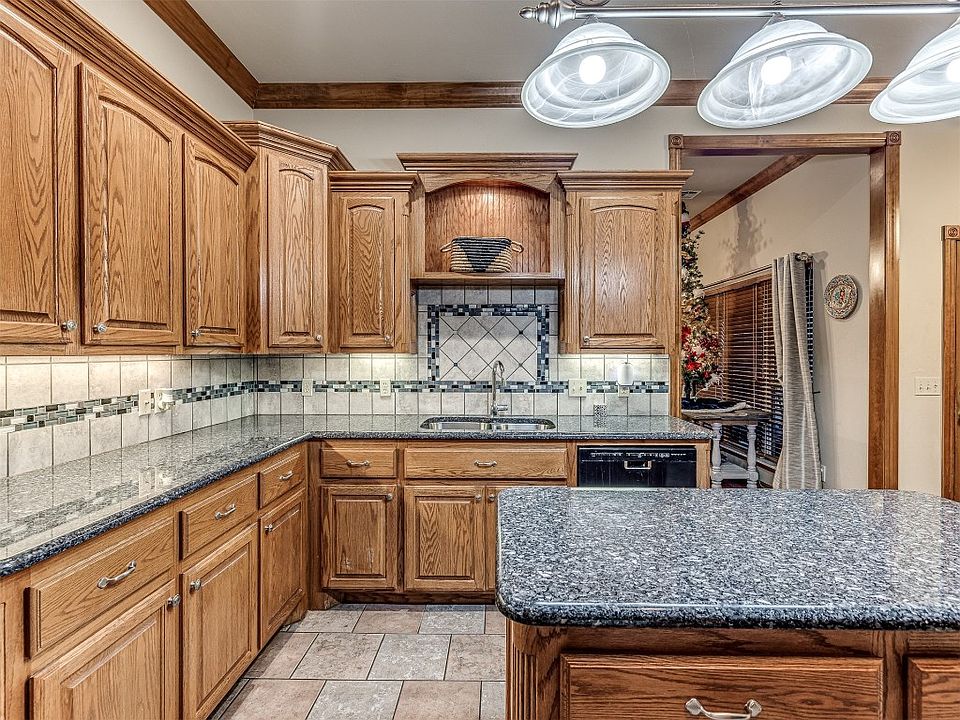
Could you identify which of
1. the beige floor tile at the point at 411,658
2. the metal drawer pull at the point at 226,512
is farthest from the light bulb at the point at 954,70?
the beige floor tile at the point at 411,658

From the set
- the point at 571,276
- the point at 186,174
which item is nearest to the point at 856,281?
the point at 571,276

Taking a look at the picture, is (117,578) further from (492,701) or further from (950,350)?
(950,350)

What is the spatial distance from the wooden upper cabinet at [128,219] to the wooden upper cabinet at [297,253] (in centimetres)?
64

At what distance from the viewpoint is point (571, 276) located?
10.3 ft

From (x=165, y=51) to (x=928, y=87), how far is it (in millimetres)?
2998

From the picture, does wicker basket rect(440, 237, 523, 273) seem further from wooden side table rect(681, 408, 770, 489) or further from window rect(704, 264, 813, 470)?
window rect(704, 264, 813, 470)

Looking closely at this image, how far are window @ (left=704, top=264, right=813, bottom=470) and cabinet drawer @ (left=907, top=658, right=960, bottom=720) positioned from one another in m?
4.12

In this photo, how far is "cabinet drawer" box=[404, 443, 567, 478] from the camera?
2.79m

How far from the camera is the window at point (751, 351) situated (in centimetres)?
500

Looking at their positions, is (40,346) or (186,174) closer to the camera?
(40,346)

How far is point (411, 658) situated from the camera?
94.3 inches

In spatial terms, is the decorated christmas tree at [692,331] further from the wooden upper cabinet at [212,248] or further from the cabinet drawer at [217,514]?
the cabinet drawer at [217,514]

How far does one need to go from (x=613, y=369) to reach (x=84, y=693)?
112 inches

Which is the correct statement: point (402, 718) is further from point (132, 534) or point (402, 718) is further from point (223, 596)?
point (132, 534)
